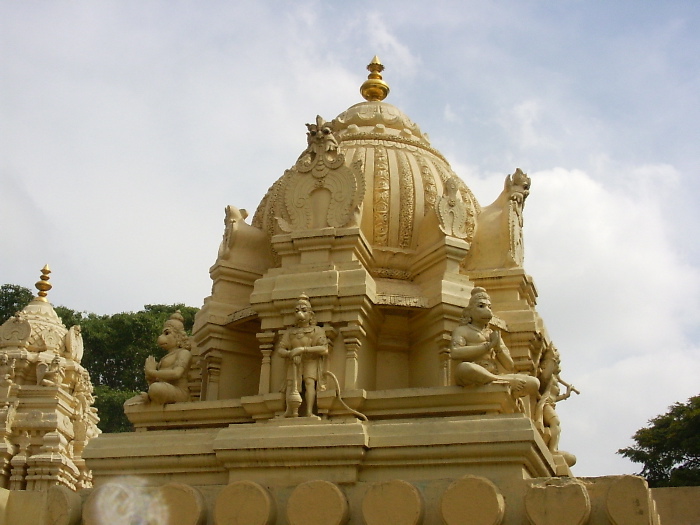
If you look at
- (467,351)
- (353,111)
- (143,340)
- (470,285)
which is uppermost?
(143,340)

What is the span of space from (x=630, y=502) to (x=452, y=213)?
5.65m

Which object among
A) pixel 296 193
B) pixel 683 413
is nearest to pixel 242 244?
pixel 296 193

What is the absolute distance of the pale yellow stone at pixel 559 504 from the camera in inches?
383

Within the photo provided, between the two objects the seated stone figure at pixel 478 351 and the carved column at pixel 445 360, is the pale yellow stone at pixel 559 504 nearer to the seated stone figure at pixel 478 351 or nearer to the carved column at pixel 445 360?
the seated stone figure at pixel 478 351

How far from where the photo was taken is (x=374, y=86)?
17297mm

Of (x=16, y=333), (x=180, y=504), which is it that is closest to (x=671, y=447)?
(x=16, y=333)

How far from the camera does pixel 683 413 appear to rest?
31.9 metres

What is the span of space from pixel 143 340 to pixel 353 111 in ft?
111

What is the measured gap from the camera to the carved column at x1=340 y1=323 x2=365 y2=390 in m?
12.3

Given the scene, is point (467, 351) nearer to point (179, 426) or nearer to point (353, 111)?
point (179, 426)

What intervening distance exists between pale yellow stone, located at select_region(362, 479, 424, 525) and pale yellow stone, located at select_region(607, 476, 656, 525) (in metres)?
2.15

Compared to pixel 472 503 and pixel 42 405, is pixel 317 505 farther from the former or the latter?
pixel 42 405

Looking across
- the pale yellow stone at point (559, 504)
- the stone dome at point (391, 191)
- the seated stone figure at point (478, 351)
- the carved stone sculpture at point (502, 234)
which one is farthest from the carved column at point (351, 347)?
the pale yellow stone at point (559, 504)

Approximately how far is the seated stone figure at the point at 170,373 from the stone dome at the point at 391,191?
8.21 ft
